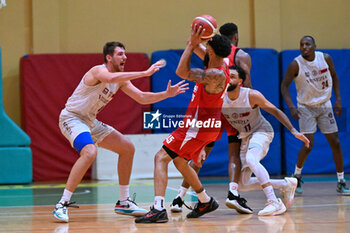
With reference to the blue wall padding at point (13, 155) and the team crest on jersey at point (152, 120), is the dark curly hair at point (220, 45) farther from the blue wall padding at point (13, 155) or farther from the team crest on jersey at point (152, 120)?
the blue wall padding at point (13, 155)

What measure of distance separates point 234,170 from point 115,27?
6.83 meters

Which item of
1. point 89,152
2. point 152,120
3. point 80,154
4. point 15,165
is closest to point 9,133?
point 15,165

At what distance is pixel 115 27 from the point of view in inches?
475

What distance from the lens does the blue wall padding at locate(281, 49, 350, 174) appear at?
11.5m

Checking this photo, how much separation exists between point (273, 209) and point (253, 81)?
6.21 m

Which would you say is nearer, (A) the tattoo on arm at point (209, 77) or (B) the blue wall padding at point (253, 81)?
(A) the tattoo on arm at point (209, 77)

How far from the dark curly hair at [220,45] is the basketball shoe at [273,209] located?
5.55ft

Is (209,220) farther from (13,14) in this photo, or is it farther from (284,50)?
(13,14)

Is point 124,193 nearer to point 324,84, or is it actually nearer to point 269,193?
point 269,193

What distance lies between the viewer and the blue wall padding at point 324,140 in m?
11.5

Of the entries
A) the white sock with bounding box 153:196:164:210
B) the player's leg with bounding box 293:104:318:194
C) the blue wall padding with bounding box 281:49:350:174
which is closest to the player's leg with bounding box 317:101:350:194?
the player's leg with bounding box 293:104:318:194

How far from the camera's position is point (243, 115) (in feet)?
20.0

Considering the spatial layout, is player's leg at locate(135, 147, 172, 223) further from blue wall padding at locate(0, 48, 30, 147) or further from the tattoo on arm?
blue wall padding at locate(0, 48, 30, 147)

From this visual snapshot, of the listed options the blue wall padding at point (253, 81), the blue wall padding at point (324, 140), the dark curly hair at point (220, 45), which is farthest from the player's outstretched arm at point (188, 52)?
the blue wall padding at point (324, 140)
